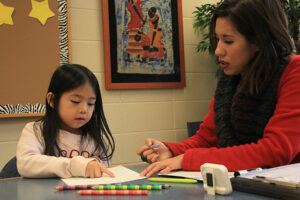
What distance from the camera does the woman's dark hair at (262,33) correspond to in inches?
39.6

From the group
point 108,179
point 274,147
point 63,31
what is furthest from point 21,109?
point 274,147

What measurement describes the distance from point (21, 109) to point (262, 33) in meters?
1.53

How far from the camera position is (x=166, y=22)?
8.22 ft

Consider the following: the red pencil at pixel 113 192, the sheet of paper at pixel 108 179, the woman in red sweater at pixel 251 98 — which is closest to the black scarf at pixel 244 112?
the woman in red sweater at pixel 251 98

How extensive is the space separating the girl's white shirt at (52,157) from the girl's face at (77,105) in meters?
0.07

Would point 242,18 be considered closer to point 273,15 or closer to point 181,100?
point 273,15

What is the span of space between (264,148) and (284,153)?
2.0 inches

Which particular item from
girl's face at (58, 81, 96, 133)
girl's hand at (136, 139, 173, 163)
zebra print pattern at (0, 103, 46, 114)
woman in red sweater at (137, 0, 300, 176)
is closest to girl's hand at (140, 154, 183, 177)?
woman in red sweater at (137, 0, 300, 176)

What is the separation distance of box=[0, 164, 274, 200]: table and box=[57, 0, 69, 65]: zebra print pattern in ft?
4.38

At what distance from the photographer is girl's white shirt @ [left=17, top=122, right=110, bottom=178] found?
97 centimetres

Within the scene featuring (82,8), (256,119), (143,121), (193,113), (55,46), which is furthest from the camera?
(193,113)

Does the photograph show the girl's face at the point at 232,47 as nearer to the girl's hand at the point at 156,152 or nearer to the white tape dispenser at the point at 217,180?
the girl's hand at the point at 156,152

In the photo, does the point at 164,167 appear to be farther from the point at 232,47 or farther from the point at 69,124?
the point at 69,124

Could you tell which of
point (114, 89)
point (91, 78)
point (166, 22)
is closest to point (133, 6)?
point (166, 22)
